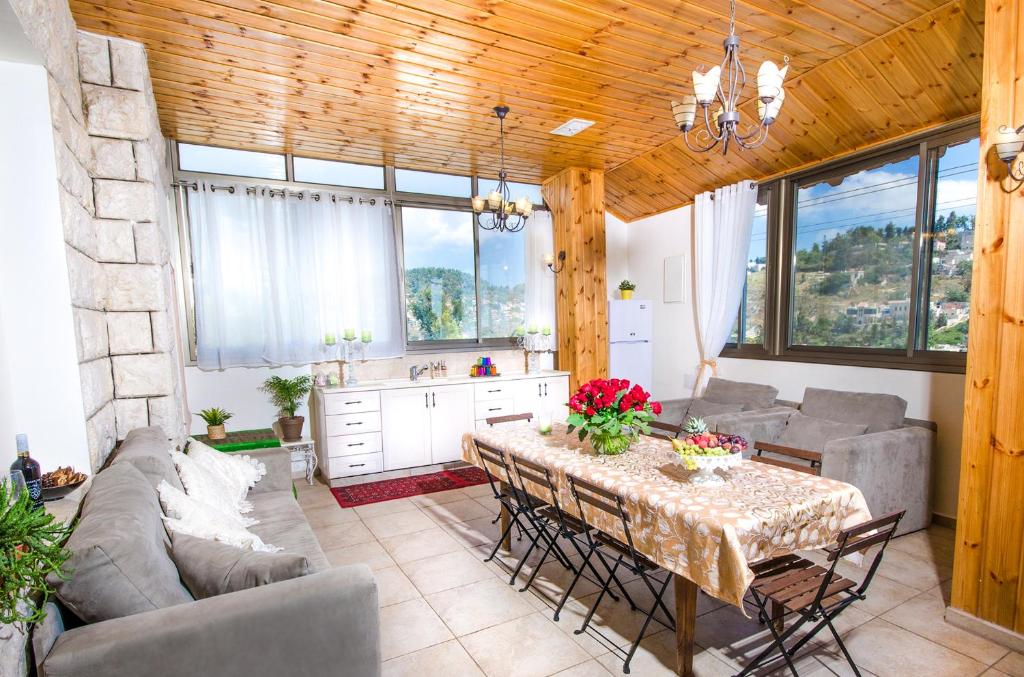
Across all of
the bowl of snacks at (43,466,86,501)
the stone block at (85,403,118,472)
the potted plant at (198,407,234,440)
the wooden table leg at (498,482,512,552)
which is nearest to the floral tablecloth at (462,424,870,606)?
the wooden table leg at (498,482,512,552)

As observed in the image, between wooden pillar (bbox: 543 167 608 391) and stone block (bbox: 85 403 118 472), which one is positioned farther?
wooden pillar (bbox: 543 167 608 391)

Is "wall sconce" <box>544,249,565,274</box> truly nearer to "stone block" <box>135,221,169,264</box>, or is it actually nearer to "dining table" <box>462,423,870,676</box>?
"dining table" <box>462,423,870,676</box>

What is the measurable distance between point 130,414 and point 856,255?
514 centimetres

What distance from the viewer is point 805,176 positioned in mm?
4379

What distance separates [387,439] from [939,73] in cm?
482

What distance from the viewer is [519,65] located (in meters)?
3.21

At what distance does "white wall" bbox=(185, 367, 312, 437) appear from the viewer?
444 cm

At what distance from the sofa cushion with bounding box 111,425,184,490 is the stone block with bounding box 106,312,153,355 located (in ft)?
1.48

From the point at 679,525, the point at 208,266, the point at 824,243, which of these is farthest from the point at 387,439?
the point at 824,243

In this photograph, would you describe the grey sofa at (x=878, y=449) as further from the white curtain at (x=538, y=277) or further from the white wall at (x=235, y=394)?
the white wall at (x=235, y=394)

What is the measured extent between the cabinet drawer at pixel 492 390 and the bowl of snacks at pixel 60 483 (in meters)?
3.39

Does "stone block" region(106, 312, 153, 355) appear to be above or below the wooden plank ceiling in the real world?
below

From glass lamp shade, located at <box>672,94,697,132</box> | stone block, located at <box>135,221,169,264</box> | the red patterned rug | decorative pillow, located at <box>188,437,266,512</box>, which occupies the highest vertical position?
glass lamp shade, located at <box>672,94,697,132</box>

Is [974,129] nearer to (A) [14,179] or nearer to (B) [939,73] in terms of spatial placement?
(B) [939,73]
